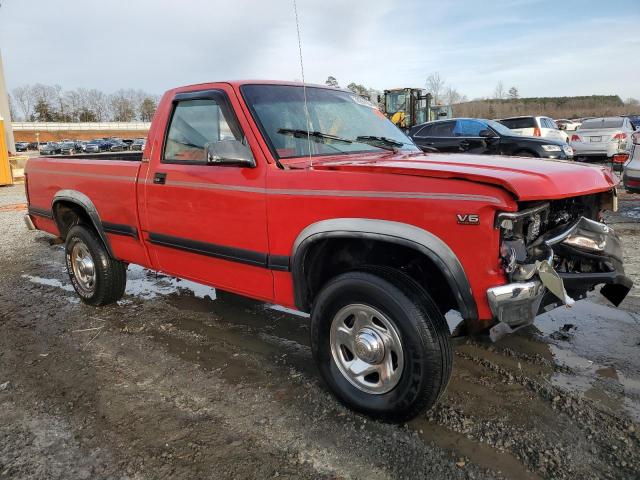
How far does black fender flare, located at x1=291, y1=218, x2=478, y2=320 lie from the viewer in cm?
238

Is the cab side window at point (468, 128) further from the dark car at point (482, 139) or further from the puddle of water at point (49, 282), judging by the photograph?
the puddle of water at point (49, 282)

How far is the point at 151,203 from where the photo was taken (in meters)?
3.85

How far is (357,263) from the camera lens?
307 cm

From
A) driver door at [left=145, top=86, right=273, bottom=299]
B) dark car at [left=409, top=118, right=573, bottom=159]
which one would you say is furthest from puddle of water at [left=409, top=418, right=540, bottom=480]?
dark car at [left=409, top=118, right=573, bottom=159]

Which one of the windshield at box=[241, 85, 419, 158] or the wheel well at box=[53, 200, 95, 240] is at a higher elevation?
the windshield at box=[241, 85, 419, 158]

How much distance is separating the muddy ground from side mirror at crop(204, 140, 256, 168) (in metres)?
1.46

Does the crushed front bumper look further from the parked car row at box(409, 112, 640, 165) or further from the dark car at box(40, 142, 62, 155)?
the dark car at box(40, 142, 62, 155)

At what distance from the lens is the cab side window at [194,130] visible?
3.51 meters

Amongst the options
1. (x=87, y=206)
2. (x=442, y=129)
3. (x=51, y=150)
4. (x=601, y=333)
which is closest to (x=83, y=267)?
(x=87, y=206)

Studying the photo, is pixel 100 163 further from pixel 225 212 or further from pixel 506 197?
pixel 506 197

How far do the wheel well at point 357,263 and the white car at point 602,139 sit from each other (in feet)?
48.6

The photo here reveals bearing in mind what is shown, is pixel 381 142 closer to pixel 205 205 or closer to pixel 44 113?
pixel 205 205

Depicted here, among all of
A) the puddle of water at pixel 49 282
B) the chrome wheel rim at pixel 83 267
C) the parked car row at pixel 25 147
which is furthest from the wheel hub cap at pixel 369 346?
the parked car row at pixel 25 147

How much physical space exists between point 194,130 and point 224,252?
3.36ft
